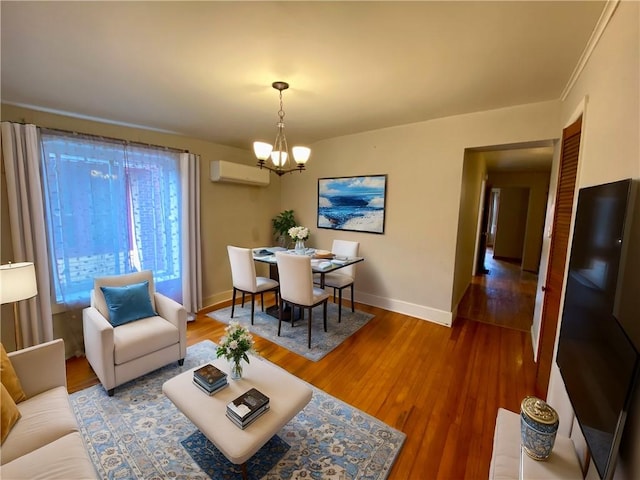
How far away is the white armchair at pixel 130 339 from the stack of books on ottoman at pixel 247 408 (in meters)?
1.21

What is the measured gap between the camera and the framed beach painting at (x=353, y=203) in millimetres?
3941

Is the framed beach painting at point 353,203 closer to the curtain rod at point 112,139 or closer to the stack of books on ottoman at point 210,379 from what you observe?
the curtain rod at point 112,139

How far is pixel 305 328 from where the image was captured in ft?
11.1

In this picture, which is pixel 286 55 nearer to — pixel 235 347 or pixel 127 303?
pixel 235 347

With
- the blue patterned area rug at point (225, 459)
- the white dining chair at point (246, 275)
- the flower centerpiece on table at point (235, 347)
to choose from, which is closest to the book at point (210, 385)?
the flower centerpiece on table at point (235, 347)

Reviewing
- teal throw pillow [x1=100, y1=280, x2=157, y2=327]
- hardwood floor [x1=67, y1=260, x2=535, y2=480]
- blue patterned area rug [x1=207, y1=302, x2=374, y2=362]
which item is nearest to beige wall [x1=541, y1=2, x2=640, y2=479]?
hardwood floor [x1=67, y1=260, x2=535, y2=480]

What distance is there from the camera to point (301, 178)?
15.9 feet

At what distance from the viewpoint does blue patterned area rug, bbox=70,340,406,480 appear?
1.59 m

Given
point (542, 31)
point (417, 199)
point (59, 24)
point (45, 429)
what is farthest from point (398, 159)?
point (45, 429)

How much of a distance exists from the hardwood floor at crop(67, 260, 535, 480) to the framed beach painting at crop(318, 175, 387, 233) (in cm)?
145

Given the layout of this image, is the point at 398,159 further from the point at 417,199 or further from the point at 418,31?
the point at 418,31

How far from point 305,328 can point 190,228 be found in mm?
2071

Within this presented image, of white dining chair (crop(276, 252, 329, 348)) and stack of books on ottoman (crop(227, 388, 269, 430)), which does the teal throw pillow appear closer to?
white dining chair (crop(276, 252, 329, 348))

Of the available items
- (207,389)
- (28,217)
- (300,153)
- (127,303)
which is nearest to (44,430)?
(207,389)
